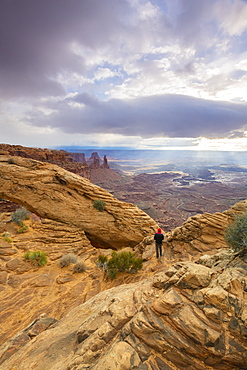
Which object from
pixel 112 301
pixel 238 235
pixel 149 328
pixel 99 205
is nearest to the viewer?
pixel 149 328

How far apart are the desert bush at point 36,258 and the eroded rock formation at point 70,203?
17.6 ft

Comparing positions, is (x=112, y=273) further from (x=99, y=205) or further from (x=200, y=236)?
(x=99, y=205)

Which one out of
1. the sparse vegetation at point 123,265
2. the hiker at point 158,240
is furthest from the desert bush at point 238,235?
the sparse vegetation at point 123,265

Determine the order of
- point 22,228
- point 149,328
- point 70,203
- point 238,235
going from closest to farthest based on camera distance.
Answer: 1. point 149,328
2. point 238,235
3. point 22,228
4. point 70,203

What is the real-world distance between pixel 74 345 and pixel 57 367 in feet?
2.04

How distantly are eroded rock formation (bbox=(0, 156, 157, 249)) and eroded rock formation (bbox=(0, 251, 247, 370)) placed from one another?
11.6m

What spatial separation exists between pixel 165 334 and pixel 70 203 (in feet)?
46.9

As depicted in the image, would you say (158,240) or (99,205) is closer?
(158,240)

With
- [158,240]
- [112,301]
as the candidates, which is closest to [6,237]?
[112,301]

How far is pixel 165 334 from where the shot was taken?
323cm

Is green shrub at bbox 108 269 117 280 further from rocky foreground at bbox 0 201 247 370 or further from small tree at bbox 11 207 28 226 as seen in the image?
small tree at bbox 11 207 28 226

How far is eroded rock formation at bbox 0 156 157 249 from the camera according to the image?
51.1 ft

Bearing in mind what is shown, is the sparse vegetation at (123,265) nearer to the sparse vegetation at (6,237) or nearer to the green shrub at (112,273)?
the green shrub at (112,273)

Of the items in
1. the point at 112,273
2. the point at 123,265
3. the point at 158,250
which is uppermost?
the point at 123,265
